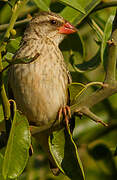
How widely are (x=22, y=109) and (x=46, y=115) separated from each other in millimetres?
225

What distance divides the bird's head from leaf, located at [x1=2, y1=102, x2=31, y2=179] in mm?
1569

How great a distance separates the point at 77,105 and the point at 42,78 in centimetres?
81

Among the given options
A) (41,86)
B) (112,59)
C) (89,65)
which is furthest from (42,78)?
(112,59)

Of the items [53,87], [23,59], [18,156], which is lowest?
[53,87]

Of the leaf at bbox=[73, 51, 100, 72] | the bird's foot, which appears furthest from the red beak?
the bird's foot

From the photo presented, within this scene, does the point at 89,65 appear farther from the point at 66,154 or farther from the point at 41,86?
the point at 66,154

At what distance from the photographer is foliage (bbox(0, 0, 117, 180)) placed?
7.72 ft

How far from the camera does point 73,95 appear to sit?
2770mm

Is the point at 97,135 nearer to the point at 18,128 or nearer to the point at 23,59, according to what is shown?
the point at 18,128

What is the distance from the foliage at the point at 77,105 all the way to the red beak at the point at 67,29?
0.17ft

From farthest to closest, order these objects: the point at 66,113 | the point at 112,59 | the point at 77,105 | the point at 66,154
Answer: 1. the point at 66,113
2. the point at 66,154
3. the point at 77,105
4. the point at 112,59

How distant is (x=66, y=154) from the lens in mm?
2785

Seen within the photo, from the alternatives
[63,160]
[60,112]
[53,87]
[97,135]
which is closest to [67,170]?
[63,160]

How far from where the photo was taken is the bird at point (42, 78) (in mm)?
3428
